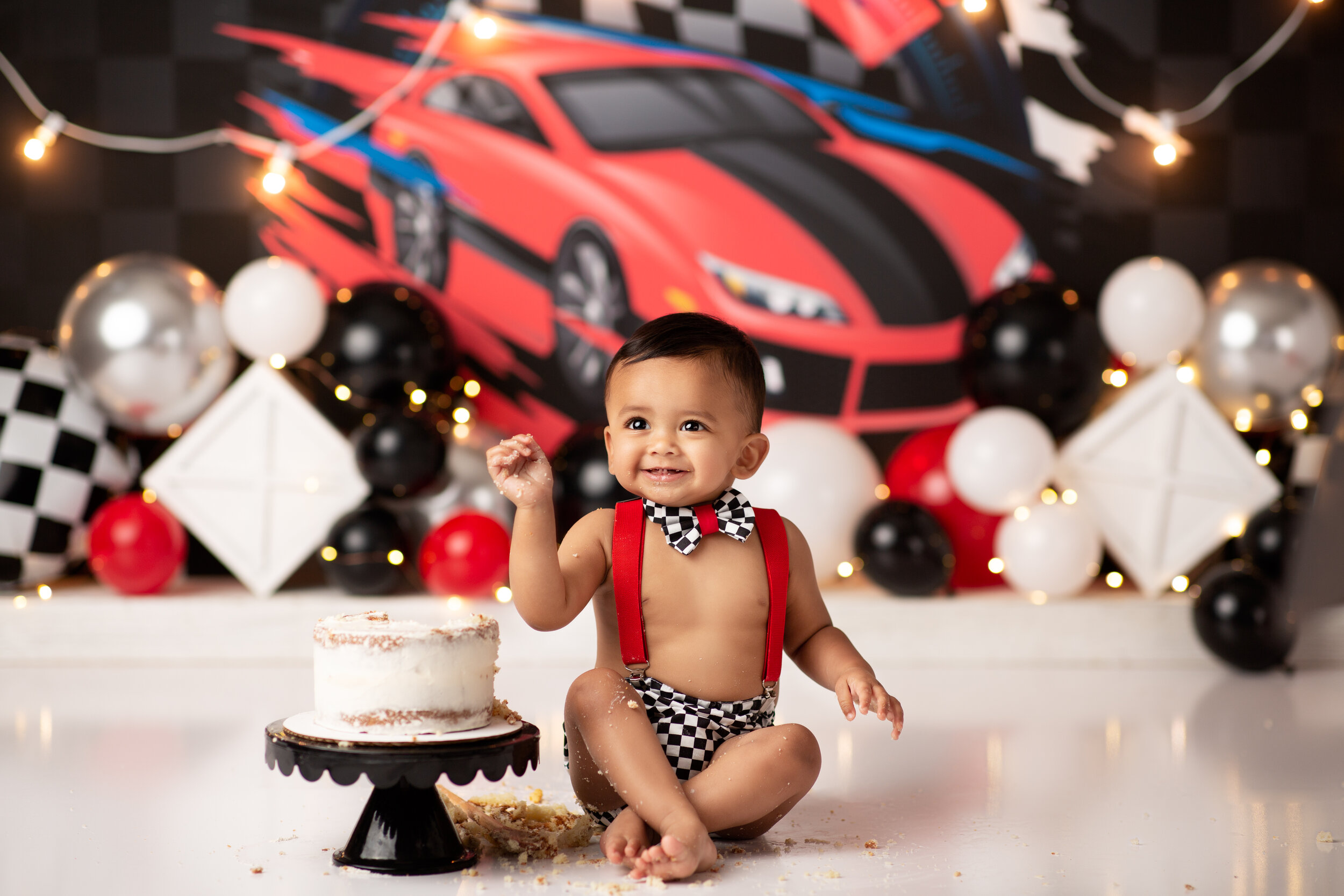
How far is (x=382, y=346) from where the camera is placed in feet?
10.0

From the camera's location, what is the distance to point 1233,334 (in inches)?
123

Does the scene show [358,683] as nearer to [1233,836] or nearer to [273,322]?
[1233,836]

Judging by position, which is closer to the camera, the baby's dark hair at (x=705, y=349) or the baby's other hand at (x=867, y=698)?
the baby's other hand at (x=867, y=698)

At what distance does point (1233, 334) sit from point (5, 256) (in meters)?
3.45

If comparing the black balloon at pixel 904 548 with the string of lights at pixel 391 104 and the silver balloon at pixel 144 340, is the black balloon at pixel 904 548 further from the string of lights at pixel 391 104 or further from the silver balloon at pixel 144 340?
the silver balloon at pixel 144 340

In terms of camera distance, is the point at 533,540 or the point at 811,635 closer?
the point at 533,540

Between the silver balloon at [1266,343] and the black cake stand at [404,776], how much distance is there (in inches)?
93.5

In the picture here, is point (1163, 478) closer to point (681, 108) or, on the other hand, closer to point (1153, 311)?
point (1153, 311)

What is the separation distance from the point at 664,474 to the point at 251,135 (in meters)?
2.52

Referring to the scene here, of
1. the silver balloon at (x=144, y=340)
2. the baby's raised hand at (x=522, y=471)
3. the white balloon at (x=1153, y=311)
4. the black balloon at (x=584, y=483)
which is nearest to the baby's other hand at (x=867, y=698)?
the baby's raised hand at (x=522, y=471)

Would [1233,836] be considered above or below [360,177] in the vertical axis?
below

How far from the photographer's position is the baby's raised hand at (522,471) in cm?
146

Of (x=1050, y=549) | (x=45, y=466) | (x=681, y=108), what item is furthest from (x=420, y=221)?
(x=1050, y=549)

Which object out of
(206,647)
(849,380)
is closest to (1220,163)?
(849,380)
